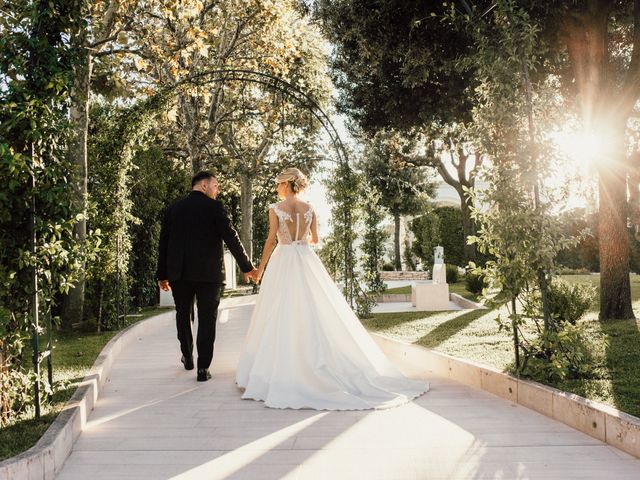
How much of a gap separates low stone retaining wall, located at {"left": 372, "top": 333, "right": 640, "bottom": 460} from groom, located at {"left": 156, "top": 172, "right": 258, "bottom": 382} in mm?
2436

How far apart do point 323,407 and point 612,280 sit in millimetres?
7133

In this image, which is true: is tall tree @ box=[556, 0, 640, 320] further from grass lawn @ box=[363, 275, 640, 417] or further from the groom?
the groom

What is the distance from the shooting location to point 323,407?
18.7 feet

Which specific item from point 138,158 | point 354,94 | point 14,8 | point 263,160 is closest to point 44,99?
point 14,8

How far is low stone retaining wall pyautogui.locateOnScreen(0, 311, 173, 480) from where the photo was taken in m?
3.64

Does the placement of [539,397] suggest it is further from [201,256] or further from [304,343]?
[201,256]

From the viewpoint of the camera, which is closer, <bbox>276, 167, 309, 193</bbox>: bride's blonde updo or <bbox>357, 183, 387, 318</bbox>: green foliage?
<bbox>276, 167, 309, 193</bbox>: bride's blonde updo

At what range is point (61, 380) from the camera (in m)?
5.65

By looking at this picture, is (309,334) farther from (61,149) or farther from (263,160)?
(263,160)

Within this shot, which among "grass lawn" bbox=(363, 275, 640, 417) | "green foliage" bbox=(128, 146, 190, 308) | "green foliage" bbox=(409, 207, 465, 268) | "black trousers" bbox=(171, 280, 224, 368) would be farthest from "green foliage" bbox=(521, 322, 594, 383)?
"green foliage" bbox=(409, 207, 465, 268)

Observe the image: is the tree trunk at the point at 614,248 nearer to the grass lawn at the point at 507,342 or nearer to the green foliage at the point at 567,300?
the grass lawn at the point at 507,342

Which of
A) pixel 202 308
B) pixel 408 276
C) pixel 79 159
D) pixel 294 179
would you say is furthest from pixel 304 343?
pixel 408 276

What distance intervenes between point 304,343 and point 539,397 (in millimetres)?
2402

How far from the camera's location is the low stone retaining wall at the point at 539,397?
166 inches
